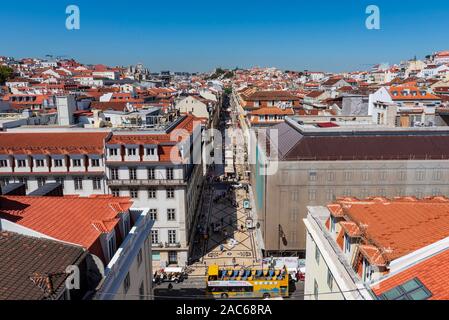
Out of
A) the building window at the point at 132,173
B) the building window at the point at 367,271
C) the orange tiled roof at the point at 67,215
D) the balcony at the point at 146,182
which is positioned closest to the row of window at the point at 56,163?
the balcony at the point at 146,182

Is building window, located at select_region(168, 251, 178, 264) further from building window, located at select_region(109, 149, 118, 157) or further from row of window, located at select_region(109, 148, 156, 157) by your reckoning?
building window, located at select_region(109, 149, 118, 157)

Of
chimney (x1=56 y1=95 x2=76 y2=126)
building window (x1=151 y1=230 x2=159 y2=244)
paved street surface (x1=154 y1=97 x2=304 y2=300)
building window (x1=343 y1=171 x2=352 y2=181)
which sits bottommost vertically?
paved street surface (x1=154 y1=97 x2=304 y2=300)

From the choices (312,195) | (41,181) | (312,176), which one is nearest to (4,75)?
(41,181)

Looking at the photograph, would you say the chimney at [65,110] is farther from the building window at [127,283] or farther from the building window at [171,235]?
the building window at [127,283]

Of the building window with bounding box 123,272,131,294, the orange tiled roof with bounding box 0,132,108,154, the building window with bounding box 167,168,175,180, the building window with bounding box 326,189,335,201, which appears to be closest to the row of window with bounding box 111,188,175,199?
the building window with bounding box 167,168,175,180

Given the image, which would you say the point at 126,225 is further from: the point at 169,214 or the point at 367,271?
the point at 169,214
